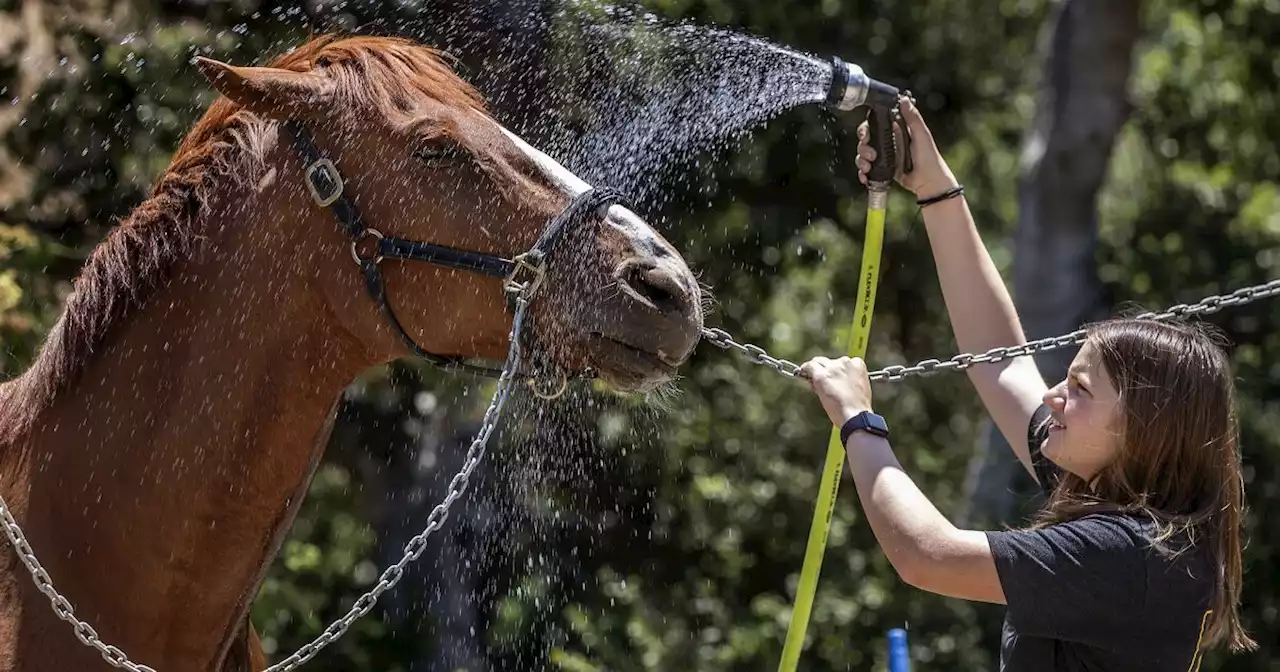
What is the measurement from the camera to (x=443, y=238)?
2.55 meters

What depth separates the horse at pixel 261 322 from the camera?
95.6 inches

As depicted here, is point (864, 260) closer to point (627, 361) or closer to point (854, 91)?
A: point (854, 91)

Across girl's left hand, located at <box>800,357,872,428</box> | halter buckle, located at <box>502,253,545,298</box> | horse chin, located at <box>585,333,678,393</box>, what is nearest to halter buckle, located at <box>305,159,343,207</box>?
halter buckle, located at <box>502,253,545,298</box>

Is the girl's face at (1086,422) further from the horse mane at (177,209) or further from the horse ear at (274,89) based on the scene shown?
the horse ear at (274,89)

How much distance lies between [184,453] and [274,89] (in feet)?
2.11

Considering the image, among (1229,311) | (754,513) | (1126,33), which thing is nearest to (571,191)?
(754,513)

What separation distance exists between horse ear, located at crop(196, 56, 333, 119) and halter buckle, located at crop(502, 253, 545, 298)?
45 centimetres

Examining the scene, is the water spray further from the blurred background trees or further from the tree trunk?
the tree trunk

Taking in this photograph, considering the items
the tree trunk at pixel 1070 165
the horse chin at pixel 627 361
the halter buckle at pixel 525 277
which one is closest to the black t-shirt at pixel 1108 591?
the horse chin at pixel 627 361

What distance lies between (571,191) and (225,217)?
24.1 inches

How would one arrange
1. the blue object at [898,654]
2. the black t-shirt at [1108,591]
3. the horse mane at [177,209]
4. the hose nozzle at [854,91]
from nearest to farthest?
the black t-shirt at [1108,591]
the horse mane at [177,209]
the blue object at [898,654]
the hose nozzle at [854,91]

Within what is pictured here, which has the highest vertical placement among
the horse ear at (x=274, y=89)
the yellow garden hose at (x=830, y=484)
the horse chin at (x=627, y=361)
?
the horse ear at (x=274, y=89)

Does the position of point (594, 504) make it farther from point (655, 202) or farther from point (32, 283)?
point (32, 283)

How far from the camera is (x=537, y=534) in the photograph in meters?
5.82
